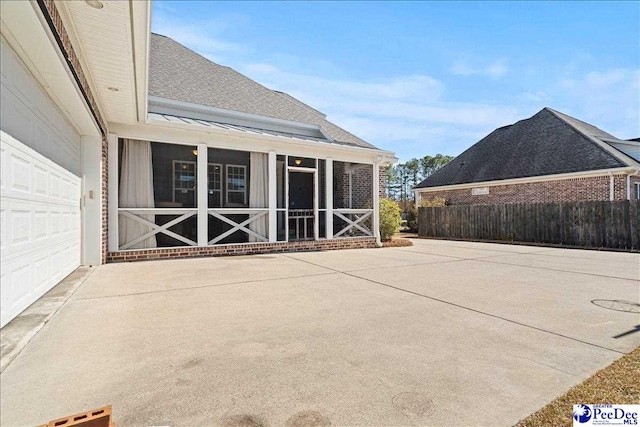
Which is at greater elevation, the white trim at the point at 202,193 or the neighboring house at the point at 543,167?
the neighboring house at the point at 543,167

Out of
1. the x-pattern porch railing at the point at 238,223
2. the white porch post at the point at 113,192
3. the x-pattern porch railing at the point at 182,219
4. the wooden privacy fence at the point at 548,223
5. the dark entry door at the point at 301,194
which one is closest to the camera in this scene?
the white porch post at the point at 113,192

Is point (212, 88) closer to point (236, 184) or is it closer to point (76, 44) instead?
point (236, 184)

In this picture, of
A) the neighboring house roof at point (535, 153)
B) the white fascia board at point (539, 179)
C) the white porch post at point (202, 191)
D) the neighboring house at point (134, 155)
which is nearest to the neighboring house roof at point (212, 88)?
the neighboring house at point (134, 155)

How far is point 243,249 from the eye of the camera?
28.5 feet

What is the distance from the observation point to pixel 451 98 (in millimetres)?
19078

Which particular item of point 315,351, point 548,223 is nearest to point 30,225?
point 315,351

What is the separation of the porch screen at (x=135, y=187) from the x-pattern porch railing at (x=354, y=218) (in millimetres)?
5326

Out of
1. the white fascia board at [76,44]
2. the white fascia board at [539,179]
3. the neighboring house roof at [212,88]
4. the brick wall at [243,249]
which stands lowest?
the brick wall at [243,249]

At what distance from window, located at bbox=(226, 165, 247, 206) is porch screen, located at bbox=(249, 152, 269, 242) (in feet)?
5.38

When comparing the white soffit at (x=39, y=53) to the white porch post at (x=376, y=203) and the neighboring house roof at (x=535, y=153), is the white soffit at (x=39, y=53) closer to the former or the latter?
the white porch post at (x=376, y=203)

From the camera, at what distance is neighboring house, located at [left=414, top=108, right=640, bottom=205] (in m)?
14.0

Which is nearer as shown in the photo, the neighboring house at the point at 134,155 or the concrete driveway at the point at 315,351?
the concrete driveway at the point at 315,351

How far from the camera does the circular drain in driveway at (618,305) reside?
3910 millimetres

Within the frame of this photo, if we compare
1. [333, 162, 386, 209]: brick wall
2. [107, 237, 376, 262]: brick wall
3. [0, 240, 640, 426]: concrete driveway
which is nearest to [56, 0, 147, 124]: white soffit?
[0, 240, 640, 426]: concrete driveway
